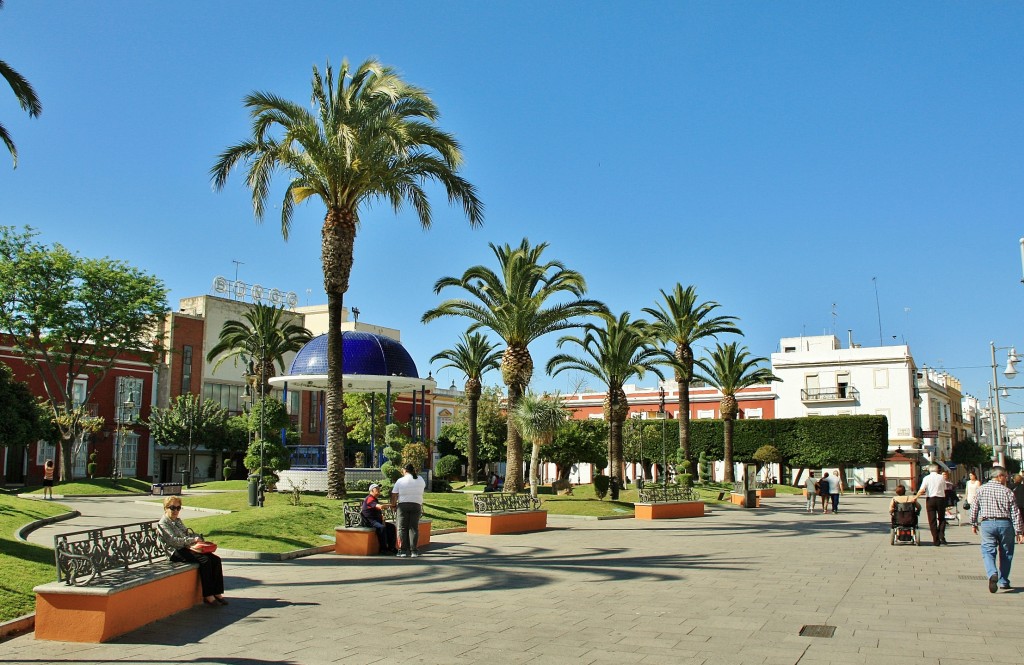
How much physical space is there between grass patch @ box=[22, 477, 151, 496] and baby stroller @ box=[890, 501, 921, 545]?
2741cm

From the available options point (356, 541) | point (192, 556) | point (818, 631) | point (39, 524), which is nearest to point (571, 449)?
point (39, 524)

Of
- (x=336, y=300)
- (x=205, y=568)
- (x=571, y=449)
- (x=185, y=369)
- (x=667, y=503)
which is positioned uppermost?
(x=185, y=369)

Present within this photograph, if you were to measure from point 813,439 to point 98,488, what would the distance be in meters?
43.7

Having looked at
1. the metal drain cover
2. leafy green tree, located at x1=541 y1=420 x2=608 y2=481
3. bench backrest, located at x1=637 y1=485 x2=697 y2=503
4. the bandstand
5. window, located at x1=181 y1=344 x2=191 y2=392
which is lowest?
the metal drain cover

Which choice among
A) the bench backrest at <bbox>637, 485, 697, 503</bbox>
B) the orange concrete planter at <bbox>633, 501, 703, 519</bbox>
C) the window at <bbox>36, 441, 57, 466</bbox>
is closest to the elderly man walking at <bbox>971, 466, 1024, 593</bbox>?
the orange concrete planter at <bbox>633, 501, 703, 519</bbox>

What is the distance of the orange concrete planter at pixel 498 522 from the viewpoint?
63.0ft

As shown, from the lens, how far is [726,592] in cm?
1101

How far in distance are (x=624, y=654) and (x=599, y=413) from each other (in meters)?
69.8

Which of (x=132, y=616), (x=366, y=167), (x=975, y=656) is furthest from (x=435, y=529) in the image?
(x=975, y=656)

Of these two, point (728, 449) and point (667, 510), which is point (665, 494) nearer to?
point (667, 510)

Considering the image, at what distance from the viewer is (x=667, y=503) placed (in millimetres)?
26234

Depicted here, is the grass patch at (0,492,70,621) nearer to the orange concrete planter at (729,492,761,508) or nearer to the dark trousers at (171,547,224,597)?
the dark trousers at (171,547,224,597)

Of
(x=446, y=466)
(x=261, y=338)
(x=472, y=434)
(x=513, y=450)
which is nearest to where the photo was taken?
(x=513, y=450)

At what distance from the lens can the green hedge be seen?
5731 cm
